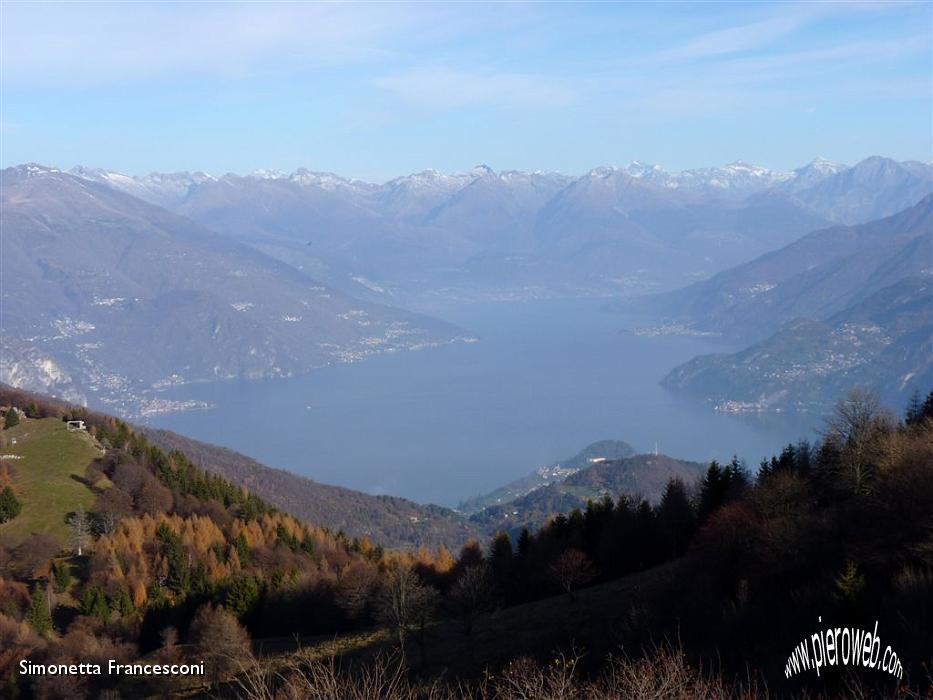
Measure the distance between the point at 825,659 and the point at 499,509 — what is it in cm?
8576

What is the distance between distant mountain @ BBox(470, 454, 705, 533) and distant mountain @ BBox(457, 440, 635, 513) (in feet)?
33.5

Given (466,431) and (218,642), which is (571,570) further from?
(466,431)

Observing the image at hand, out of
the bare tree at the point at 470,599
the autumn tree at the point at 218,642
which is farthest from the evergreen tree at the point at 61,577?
the bare tree at the point at 470,599

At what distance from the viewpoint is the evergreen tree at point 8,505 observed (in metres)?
39.8

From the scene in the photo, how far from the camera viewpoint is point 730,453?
131250mm

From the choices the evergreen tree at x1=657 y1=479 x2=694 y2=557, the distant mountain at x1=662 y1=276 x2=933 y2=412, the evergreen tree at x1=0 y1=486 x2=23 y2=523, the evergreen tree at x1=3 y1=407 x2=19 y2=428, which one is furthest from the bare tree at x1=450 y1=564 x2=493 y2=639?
the distant mountain at x1=662 y1=276 x2=933 y2=412

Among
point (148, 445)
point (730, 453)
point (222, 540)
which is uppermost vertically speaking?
point (148, 445)

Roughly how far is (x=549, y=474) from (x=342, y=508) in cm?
4043

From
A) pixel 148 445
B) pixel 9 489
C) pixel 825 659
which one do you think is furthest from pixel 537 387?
pixel 825 659

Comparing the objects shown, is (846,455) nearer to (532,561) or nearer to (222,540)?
(532,561)

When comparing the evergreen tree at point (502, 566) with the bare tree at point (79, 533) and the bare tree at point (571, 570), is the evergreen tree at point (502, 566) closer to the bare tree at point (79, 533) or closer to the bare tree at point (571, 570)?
the bare tree at point (571, 570)

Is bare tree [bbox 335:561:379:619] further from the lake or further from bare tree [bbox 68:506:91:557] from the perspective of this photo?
the lake

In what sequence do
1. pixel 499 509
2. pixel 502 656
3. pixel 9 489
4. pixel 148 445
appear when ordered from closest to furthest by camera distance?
1. pixel 502 656
2. pixel 9 489
3. pixel 148 445
4. pixel 499 509

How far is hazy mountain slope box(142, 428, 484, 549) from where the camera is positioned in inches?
3243
